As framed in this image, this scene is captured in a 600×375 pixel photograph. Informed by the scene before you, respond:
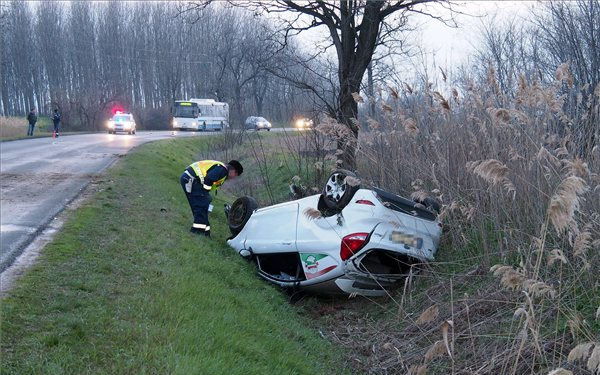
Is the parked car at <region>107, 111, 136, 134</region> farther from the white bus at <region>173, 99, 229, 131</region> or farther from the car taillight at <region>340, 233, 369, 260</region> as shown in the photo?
the car taillight at <region>340, 233, 369, 260</region>

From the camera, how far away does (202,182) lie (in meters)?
9.66

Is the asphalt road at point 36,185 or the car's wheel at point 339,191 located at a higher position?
the car's wheel at point 339,191

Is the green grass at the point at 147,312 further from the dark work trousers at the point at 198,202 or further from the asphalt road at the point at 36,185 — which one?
the asphalt road at the point at 36,185

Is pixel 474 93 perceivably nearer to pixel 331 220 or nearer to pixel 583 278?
pixel 331 220

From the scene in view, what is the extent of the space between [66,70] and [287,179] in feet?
208

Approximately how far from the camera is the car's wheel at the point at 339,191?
303 inches

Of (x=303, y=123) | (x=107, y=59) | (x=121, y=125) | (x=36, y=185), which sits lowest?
(x=36, y=185)

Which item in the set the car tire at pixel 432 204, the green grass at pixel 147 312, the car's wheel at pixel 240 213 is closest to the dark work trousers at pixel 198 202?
the green grass at pixel 147 312

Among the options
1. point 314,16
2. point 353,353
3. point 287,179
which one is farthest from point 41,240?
point 314,16

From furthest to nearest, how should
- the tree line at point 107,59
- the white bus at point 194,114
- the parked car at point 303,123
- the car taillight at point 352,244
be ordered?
the tree line at point 107,59, the white bus at point 194,114, the parked car at point 303,123, the car taillight at point 352,244

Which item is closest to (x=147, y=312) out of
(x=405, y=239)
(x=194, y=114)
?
(x=405, y=239)

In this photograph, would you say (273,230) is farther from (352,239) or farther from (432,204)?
(432,204)

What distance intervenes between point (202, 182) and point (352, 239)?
2990 mm

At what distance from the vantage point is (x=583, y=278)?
5.51 m
